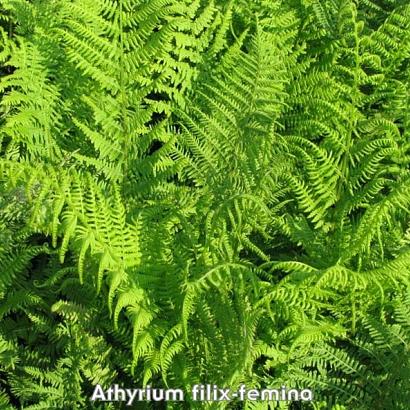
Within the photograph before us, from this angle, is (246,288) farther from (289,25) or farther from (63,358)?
(289,25)

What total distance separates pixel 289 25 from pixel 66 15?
892 millimetres

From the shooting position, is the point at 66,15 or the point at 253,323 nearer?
the point at 253,323

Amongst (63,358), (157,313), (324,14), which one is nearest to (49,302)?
(63,358)

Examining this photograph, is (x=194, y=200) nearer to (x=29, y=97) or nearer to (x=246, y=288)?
(x=246, y=288)

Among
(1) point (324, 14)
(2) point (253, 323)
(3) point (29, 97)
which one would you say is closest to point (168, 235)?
(2) point (253, 323)

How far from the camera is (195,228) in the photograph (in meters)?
1.89

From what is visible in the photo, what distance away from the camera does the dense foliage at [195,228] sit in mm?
1687

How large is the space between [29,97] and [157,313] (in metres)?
0.91

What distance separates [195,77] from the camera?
2289 mm

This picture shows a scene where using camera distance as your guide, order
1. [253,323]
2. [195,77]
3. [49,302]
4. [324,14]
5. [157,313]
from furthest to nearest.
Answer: [324,14] → [195,77] → [49,302] → [157,313] → [253,323]

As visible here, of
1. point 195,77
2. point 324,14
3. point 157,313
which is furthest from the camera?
point 324,14

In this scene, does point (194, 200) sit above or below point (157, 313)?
above

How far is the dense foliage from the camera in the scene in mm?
1687

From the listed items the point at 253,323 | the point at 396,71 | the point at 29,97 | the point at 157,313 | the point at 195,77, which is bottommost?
the point at 157,313
